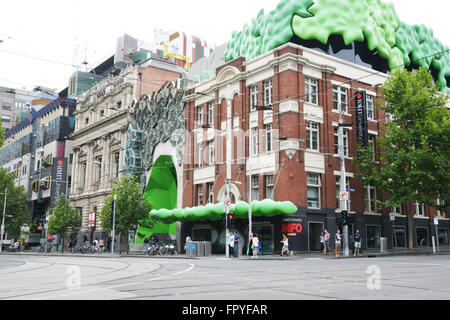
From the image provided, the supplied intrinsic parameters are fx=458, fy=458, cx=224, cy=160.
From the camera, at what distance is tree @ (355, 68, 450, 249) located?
34.6 m

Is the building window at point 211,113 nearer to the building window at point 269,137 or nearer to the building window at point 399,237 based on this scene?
the building window at point 269,137

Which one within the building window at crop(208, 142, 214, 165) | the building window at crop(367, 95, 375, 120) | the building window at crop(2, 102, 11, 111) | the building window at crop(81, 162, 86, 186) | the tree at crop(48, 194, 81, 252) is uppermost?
the building window at crop(2, 102, 11, 111)

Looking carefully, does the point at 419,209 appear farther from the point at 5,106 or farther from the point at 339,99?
the point at 5,106

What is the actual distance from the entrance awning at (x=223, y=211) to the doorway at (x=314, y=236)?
290 cm

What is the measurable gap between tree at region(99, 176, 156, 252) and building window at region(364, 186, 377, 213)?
804 inches

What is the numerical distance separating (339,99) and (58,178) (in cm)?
5013

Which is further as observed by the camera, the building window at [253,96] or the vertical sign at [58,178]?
the vertical sign at [58,178]

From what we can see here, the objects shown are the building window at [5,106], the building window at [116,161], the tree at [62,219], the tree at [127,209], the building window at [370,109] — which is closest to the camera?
the building window at [370,109]

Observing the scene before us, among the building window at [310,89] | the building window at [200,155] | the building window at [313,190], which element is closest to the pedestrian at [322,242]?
the building window at [313,190]

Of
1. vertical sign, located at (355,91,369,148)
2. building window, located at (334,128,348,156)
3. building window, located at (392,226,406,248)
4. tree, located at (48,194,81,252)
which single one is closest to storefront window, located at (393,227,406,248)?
building window, located at (392,226,406,248)

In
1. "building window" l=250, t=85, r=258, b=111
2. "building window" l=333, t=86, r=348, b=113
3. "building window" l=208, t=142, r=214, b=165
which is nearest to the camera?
"building window" l=333, t=86, r=348, b=113

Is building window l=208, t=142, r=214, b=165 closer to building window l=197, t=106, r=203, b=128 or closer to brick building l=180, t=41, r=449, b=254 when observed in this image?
brick building l=180, t=41, r=449, b=254

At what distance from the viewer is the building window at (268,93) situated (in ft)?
124
